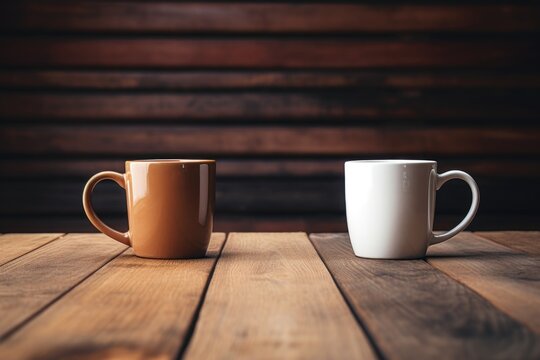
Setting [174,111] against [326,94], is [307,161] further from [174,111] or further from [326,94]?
[174,111]

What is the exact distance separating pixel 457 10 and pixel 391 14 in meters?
0.29

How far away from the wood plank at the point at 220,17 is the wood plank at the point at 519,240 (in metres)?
1.70

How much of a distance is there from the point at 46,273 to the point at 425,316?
1.76ft

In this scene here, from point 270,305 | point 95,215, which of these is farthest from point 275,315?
point 95,215

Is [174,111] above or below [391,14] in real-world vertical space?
below

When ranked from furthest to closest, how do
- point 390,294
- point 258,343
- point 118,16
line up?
point 118,16 < point 390,294 < point 258,343

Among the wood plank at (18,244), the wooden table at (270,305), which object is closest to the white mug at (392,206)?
the wooden table at (270,305)

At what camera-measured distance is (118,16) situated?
2.84 m

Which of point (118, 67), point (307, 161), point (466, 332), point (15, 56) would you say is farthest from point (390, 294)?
point (15, 56)

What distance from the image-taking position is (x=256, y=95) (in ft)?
9.45

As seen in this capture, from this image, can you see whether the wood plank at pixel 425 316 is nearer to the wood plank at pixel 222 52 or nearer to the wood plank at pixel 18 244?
the wood plank at pixel 18 244

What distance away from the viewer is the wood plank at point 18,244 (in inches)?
43.4

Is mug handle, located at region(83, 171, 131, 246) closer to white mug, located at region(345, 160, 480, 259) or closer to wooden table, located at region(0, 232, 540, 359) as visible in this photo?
wooden table, located at region(0, 232, 540, 359)

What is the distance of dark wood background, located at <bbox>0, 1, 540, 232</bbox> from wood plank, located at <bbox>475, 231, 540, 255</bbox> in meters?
1.56
